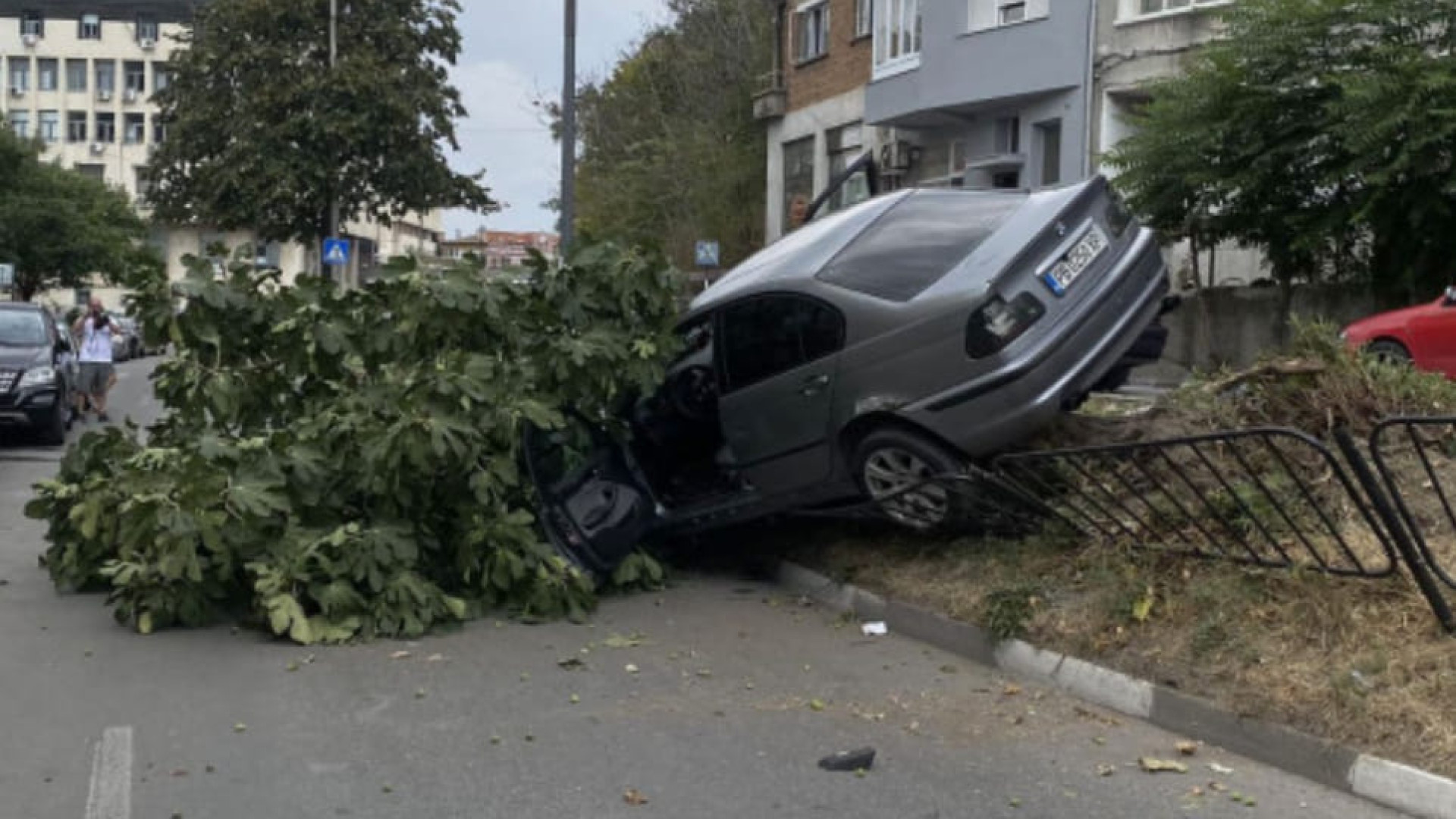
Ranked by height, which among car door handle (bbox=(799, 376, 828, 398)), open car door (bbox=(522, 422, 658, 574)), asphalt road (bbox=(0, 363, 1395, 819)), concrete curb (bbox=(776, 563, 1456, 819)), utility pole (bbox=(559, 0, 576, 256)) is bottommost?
asphalt road (bbox=(0, 363, 1395, 819))

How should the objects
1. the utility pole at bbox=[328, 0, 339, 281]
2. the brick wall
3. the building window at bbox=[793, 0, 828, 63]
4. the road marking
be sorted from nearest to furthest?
the road marking, the brick wall, the building window at bbox=[793, 0, 828, 63], the utility pole at bbox=[328, 0, 339, 281]

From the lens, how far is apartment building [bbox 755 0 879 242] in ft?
91.4

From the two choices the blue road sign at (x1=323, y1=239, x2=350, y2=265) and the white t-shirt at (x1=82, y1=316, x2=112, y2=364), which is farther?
the blue road sign at (x1=323, y1=239, x2=350, y2=265)

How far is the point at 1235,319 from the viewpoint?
1845cm

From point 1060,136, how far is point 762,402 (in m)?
15.2

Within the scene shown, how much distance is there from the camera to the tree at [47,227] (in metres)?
49.4

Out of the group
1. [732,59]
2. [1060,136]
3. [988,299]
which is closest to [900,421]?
[988,299]

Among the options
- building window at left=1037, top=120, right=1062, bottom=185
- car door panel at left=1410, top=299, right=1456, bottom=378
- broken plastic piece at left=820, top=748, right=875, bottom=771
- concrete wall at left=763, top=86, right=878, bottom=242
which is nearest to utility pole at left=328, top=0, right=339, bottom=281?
concrete wall at left=763, top=86, right=878, bottom=242

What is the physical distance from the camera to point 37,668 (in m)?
6.69

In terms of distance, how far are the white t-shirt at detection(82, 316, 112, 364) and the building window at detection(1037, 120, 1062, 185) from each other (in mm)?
14671

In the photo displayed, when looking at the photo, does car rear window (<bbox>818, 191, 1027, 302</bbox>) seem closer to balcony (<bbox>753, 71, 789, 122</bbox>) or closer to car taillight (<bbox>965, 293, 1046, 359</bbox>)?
car taillight (<bbox>965, 293, 1046, 359</bbox>)

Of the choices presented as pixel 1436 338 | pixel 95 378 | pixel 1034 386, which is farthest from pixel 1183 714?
pixel 95 378

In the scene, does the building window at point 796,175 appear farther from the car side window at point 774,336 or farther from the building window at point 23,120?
the building window at point 23,120

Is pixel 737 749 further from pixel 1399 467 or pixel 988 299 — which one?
pixel 1399 467
